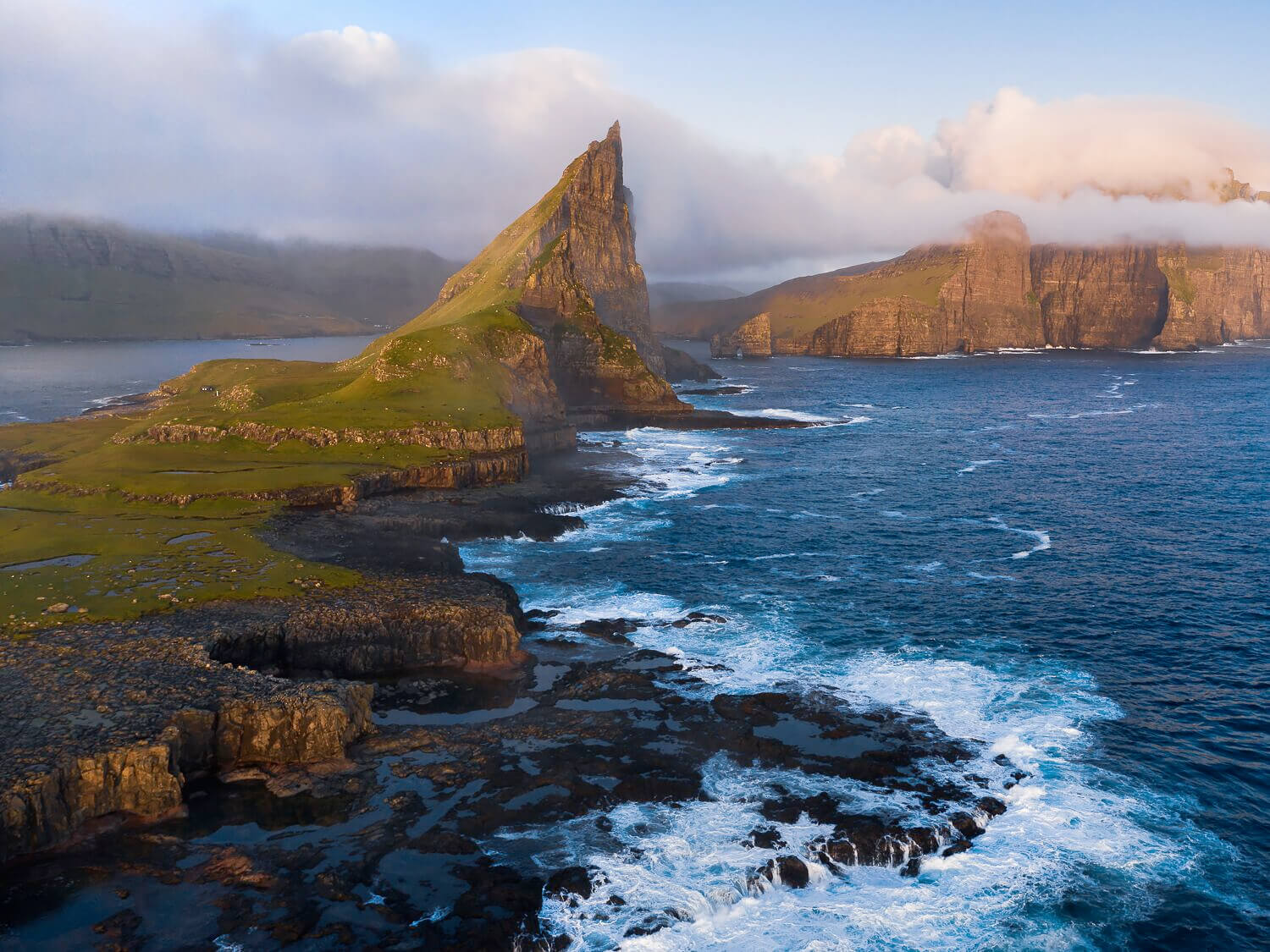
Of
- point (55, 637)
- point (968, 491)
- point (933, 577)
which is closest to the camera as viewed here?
point (55, 637)

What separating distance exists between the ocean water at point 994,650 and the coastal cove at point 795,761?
19 centimetres

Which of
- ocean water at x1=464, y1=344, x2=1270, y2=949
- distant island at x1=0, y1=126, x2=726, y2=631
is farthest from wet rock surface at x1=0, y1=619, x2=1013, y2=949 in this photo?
distant island at x1=0, y1=126, x2=726, y2=631

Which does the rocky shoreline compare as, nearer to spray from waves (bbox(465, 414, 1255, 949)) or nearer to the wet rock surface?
the wet rock surface

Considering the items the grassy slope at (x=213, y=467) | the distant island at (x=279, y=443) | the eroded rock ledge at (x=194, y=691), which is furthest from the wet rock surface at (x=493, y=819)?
the distant island at (x=279, y=443)

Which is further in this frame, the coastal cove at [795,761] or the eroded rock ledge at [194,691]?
the eroded rock ledge at [194,691]

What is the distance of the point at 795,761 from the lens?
43.0 m

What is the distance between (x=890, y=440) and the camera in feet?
469

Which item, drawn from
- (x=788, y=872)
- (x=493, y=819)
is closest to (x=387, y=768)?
(x=493, y=819)

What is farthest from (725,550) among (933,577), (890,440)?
(890,440)

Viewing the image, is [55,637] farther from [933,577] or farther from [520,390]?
[520,390]

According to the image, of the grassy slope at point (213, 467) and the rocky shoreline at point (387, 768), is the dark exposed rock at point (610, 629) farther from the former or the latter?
the grassy slope at point (213, 467)

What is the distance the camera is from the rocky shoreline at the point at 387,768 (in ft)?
107

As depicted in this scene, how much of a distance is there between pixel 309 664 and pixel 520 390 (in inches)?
3266

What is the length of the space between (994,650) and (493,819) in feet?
115
